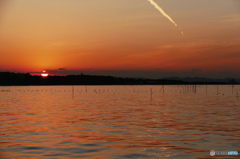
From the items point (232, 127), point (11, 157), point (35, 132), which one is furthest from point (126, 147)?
point (232, 127)

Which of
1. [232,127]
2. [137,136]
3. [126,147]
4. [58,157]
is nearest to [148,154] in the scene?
[126,147]

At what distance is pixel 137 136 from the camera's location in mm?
33906

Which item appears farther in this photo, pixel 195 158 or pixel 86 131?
pixel 86 131

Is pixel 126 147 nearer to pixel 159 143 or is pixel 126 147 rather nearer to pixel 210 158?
pixel 159 143

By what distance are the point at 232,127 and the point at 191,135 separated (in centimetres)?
774

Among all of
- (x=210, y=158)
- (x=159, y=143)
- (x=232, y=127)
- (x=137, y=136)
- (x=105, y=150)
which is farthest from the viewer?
(x=232, y=127)

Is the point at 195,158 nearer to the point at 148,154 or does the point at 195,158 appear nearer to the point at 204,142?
the point at 148,154

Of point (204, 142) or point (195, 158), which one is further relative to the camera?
point (204, 142)

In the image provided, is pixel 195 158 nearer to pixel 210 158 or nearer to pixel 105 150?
pixel 210 158

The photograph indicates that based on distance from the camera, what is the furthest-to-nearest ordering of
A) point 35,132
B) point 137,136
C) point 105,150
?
point 35,132, point 137,136, point 105,150

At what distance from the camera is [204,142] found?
30438mm

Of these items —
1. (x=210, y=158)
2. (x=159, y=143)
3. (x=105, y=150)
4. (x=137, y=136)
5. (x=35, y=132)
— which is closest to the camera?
A: (x=210, y=158)

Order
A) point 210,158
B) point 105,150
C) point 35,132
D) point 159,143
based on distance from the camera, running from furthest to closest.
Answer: point 35,132
point 159,143
point 105,150
point 210,158

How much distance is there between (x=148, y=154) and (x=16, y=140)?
1181cm
